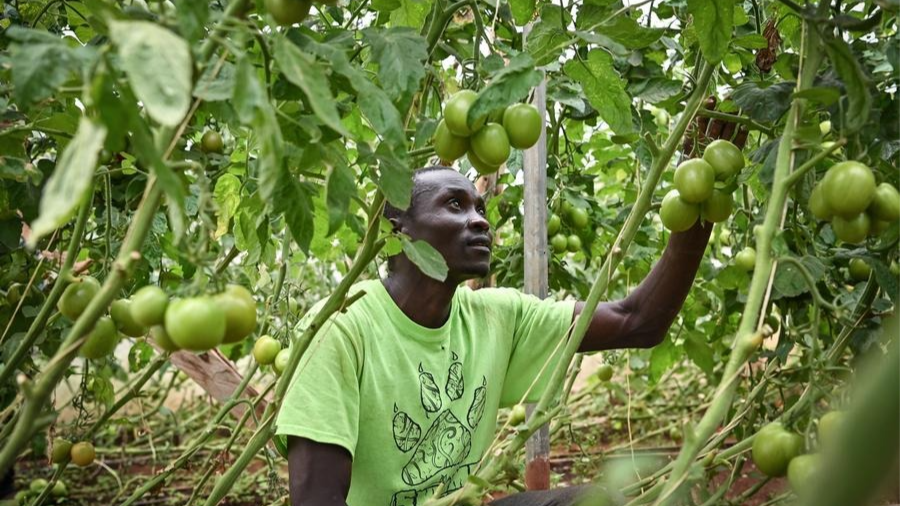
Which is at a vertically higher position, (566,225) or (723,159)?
(723,159)

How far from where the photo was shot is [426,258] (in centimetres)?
119

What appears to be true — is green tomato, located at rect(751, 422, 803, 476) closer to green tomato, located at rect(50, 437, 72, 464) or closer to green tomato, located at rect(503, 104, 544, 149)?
green tomato, located at rect(503, 104, 544, 149)

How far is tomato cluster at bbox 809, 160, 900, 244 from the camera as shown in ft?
3.30

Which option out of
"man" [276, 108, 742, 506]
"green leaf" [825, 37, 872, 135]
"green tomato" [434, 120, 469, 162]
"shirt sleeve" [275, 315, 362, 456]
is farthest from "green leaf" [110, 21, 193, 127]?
"man" [276, 108, 742, 506]

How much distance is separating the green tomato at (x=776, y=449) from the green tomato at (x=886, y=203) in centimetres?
31

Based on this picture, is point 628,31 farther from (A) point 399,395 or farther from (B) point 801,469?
(A) point 399,395

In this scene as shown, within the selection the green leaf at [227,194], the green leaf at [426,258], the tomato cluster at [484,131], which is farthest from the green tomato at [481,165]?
the green leaf at [227,194]

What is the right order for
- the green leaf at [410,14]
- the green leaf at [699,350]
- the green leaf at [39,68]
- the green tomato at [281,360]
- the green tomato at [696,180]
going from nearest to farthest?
1. the green leaf at [39,68]
2. the green tomato at [696,180]
3. the green leaf at [410,14]
4. the green tomato at [281,360]
5. the green leaf at [699,350]

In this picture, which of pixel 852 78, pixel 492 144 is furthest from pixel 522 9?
pixel 852 78

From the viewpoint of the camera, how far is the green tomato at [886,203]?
3.51 ft

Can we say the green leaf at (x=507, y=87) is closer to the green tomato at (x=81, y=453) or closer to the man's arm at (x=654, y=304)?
the man's arm at (x=654, y=304)

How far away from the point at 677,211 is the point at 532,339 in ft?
3.02

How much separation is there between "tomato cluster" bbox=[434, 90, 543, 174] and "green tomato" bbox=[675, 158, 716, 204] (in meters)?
0.25

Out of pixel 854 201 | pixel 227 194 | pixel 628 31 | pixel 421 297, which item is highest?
pixel 628 31
